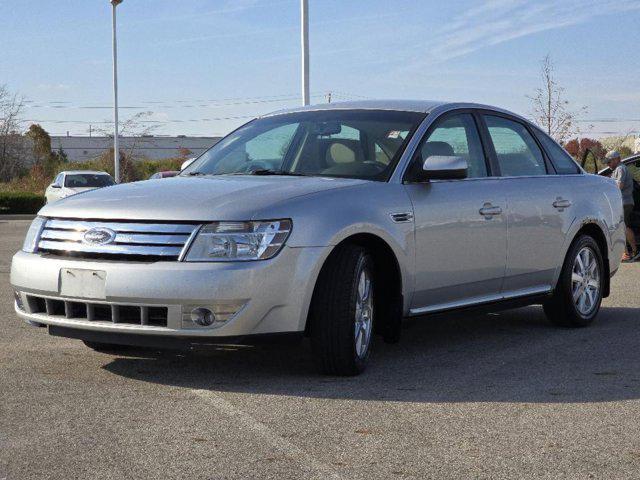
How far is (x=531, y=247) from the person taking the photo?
26.1 ft

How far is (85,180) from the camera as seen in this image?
106 feet

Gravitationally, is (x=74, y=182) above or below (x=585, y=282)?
above

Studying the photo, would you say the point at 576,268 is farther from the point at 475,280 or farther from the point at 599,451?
the point at 599,451

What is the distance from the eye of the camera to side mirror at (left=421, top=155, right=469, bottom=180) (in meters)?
6.81

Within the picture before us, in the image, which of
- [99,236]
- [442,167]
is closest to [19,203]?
[442,167]

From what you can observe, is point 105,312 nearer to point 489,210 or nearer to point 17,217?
point 489,210

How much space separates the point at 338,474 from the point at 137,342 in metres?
2.00

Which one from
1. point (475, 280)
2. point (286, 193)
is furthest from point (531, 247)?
point (286, 193)

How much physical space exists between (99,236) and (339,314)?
138 centimetres

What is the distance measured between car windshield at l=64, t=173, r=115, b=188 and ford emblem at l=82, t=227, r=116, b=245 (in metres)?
25.9

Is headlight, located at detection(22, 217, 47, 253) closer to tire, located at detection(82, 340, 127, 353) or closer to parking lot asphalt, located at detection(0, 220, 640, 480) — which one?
parking lot asphalt, located at detection(0, 220, 640, 480)

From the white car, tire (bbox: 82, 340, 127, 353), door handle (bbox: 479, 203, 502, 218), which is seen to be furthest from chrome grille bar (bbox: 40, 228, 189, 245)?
the white car

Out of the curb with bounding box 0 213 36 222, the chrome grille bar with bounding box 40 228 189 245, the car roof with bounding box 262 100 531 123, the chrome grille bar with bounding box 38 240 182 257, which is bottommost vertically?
the curb with bounding box 0 213 36 222

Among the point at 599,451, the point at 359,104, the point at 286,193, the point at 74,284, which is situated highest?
the point at 359,104
